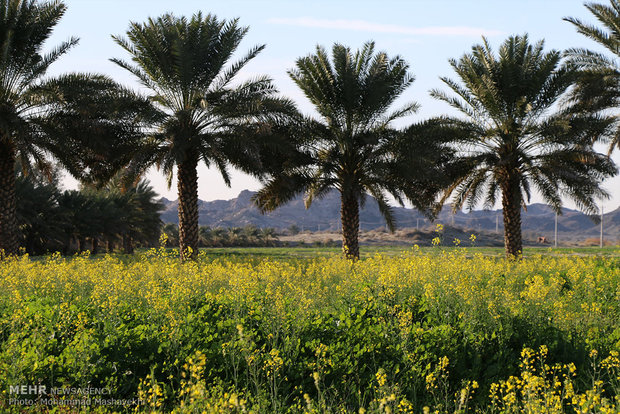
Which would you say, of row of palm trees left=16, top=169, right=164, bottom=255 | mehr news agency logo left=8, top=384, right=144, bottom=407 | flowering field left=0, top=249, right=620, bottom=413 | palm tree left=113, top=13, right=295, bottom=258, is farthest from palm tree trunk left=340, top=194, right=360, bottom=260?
mehr news agency logo left=8, top=384, right=144, bottom=407

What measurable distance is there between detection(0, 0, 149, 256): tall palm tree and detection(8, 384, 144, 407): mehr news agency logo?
14161 millimetres

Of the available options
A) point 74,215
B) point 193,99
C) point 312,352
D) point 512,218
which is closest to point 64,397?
point 312,352

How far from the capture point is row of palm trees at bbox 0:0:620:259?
18.4 metres

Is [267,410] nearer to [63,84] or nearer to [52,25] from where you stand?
[63,84]

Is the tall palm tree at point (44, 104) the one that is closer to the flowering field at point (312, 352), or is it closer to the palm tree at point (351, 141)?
the palm tree at point (351, 141)

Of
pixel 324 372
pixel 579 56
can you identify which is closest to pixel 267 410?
pixel 324 372

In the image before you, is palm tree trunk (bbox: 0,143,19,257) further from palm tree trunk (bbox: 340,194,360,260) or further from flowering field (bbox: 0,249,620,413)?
flowering field (bbox: 0,249,620,413)

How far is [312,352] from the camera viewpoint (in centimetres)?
602

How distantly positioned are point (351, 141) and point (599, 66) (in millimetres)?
12016

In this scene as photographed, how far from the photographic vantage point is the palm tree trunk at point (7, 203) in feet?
61.6

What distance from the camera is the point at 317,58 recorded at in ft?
65.8

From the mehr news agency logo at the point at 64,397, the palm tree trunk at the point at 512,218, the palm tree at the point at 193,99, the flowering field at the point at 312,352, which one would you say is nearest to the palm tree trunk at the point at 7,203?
the palm tree at the point at 193,99

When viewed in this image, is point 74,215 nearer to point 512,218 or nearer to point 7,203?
point 7,203

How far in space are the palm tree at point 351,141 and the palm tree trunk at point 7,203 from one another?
881 cm
